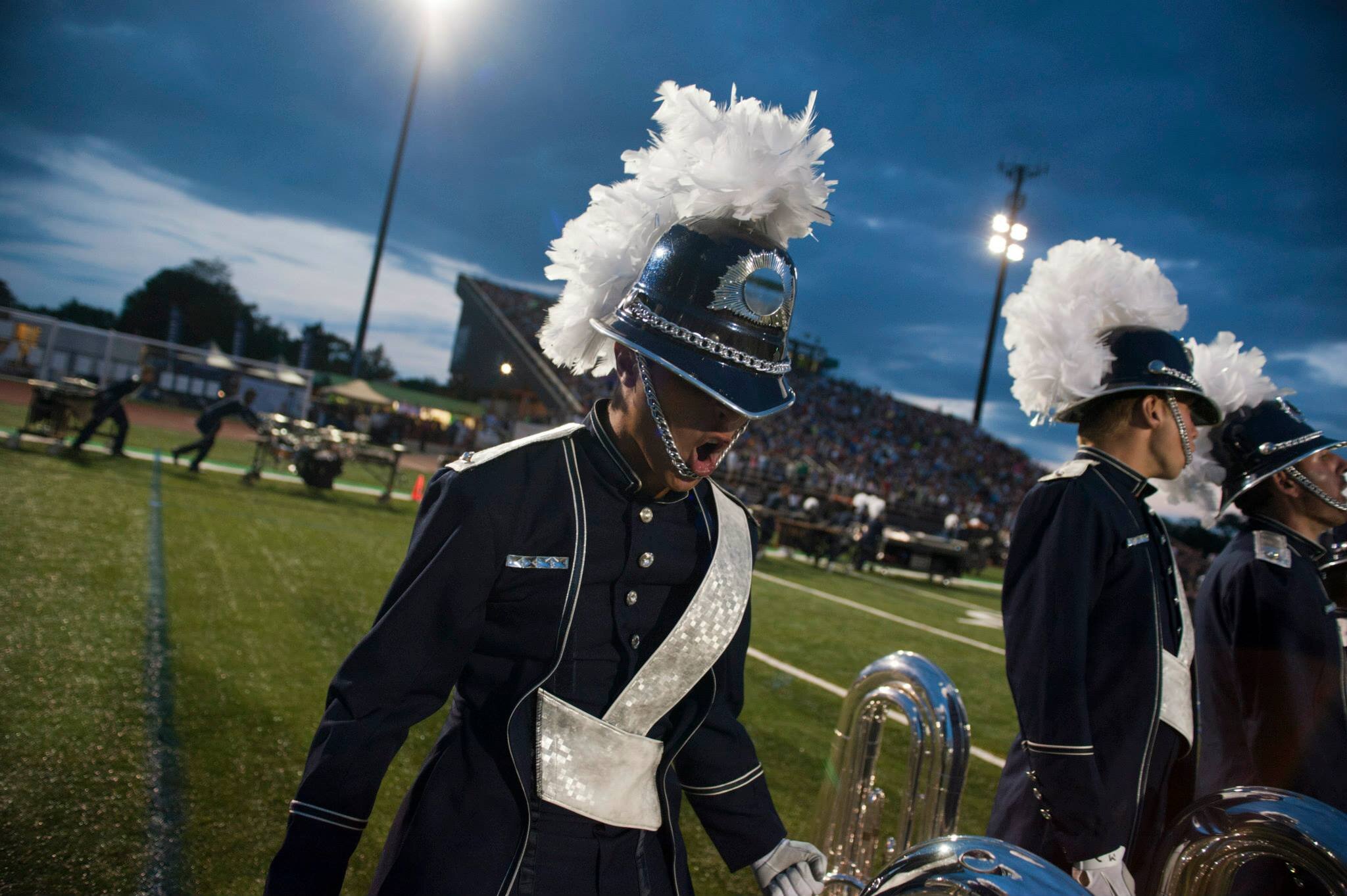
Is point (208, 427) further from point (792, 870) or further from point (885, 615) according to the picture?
point (792, 870)

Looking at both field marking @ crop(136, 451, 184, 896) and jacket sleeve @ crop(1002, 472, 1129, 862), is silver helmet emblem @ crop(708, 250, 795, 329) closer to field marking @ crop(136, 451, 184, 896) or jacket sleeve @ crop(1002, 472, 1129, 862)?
jacket sleeve @ crop(1002, 472, 1129, 862)

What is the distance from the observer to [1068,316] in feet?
8.52

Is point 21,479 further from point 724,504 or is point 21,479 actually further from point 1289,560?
point 1289,560

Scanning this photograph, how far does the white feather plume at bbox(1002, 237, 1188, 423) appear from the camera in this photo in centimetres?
250

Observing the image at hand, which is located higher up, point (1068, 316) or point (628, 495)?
point (1068, 316)

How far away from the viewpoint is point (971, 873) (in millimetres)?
1067

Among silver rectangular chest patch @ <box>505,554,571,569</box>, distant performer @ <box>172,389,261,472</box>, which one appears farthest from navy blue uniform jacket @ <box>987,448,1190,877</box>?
distant performer @ <box>172,389,261,472</box>

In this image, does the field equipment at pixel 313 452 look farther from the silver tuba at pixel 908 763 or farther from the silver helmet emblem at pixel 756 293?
the silver helmet emblem at pixel 756 293

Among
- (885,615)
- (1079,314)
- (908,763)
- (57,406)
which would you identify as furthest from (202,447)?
(1079,314)

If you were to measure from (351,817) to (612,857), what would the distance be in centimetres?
49

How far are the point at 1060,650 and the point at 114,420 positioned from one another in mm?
15626

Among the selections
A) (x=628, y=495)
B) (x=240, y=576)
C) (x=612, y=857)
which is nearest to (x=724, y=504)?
(x=628, y=495)

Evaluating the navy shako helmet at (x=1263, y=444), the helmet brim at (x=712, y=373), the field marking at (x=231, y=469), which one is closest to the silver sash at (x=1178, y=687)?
the navy shako helmet at (x=1263, y=444)

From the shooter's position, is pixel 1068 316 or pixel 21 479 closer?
pixel 1068 316
